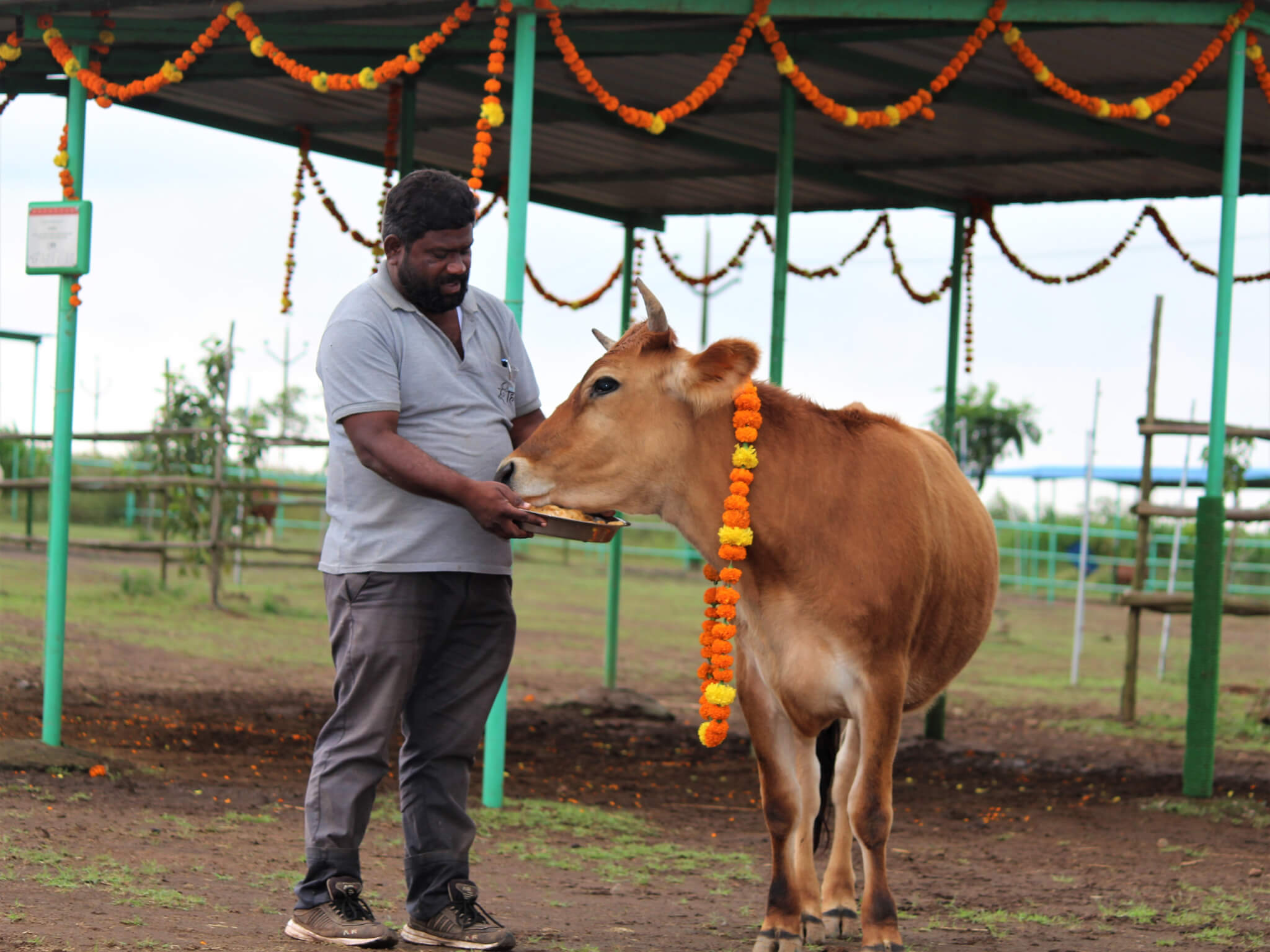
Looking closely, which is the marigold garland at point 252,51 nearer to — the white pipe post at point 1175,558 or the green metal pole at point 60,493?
the green metal pole at point 60,493

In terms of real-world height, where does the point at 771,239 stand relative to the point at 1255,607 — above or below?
above

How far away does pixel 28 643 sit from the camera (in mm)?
11469

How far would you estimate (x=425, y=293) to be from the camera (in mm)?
4109

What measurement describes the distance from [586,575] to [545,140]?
16479mm

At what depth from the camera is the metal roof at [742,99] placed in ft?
24.1

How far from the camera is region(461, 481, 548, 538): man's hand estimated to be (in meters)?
3.90

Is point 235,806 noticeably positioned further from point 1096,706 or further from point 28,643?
point 1096,706

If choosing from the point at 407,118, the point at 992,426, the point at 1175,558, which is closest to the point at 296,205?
the point at 407,118

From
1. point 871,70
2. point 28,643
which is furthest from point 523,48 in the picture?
point 28,643

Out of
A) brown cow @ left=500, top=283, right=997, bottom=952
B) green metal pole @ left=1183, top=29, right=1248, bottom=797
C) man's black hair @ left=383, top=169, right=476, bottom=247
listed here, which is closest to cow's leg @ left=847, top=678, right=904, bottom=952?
brown cow @ left=500, top=283, right=997, bottom=952

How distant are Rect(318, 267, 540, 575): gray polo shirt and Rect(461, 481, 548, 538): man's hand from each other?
7.4 inches

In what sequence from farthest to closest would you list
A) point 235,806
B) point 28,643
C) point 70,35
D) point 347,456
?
1. point 28,643
2. point 70,35
3. point 235,806
4. point 347,456

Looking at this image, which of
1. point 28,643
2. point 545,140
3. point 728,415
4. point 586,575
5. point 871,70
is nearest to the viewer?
point 728,415

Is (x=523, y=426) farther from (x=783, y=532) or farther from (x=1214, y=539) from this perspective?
(x=1214, y=539)
